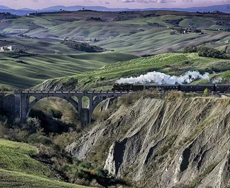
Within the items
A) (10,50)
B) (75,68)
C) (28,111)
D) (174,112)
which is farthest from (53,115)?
(10,50)

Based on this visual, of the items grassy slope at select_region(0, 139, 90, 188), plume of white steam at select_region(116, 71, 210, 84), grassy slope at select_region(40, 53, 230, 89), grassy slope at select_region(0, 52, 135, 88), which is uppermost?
grassy slope at select_region(0, 139, 90, 188)

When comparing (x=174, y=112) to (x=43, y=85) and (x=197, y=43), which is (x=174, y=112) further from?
(x=197, y=43)

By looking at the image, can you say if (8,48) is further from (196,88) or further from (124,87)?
(196,88)

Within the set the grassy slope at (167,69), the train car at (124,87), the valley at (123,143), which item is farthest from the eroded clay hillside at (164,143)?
the grassy slope at (167,69)

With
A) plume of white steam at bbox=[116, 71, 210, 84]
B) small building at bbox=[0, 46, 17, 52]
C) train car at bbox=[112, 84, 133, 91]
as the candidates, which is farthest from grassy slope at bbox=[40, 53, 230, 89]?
small building at bbox=[0, 46, 17, 52]

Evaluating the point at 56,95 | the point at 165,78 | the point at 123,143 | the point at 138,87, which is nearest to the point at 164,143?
the point at 123,143

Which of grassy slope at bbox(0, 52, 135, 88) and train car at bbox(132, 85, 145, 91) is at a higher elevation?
train car at bbox(132, 85, 145, 91)

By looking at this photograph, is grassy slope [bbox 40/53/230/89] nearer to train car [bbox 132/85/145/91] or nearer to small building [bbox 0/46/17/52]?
train car [bbox 132/85/145/91]
